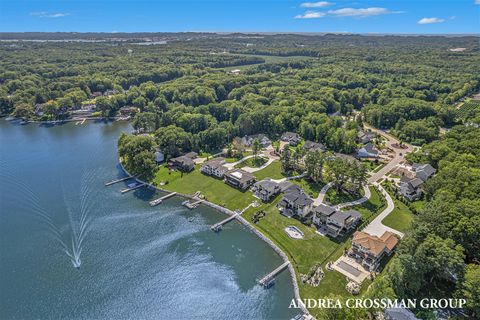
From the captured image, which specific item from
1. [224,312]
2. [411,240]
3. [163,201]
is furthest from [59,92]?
[411,240]

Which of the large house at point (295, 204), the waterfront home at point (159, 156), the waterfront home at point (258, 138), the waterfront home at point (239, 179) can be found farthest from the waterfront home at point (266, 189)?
the waterfront home at point (159, 156)

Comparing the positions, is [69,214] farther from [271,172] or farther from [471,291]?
[471,291]

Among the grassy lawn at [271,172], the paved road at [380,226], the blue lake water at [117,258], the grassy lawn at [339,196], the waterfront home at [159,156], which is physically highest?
the waterfront home at [159,156]

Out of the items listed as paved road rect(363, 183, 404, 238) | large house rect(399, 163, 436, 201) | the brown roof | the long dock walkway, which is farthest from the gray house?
the brown roof

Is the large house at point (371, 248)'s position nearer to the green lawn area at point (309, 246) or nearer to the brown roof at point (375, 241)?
the brown roof at point (375, 241)

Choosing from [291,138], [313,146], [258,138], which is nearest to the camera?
[313,146]

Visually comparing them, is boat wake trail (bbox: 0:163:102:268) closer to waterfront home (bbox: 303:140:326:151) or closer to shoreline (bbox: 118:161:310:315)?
shoreline (bbox: 118:161:310:315)

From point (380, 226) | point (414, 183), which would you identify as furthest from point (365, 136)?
point (380, 226)
